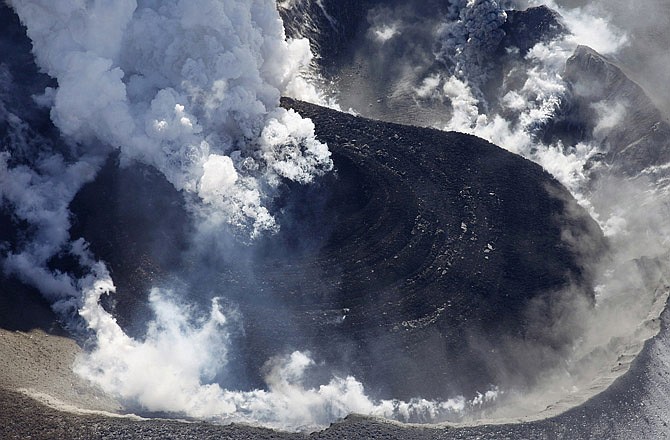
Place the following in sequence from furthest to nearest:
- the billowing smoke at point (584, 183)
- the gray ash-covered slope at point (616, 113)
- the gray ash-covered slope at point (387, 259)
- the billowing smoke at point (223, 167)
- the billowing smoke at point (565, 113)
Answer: the gray ash-covered slope at point (616, 113) → the billowing smoke at point (565, 113) → the gray ash-covered slope at point (387, 259) → the billowing smoke at point (584, 183) → the billowing smoke at point (223, 167)

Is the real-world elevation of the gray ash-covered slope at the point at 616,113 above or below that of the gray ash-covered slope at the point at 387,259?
above

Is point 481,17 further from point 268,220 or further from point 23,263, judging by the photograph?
point 23,263

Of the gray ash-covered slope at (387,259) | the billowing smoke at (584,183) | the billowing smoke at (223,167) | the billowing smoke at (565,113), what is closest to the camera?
the billowing smoke at (223,167)

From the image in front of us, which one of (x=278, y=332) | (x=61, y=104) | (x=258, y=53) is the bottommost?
(x=278, y=332)

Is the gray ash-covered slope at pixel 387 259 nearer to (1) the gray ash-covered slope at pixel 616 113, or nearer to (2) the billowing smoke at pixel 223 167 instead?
(2) the billowing smoke at pixel 223 167

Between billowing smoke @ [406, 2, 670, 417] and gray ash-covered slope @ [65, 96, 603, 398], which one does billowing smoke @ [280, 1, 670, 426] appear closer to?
billowing smoke @ [406, 2, 670, 417]

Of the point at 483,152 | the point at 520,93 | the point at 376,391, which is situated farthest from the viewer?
the point at 520,93

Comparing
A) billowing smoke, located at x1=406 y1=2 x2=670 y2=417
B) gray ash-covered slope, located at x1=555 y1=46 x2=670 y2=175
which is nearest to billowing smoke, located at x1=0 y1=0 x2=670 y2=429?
billowing smoke, located at x1=406 y1=2 x2=670 y2=417

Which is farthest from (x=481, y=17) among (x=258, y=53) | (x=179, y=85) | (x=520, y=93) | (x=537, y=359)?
(x=537, y=359)

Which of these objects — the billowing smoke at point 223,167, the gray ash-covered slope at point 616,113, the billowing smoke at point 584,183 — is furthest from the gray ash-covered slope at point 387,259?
the gray ash-covered slope at point 616,113
